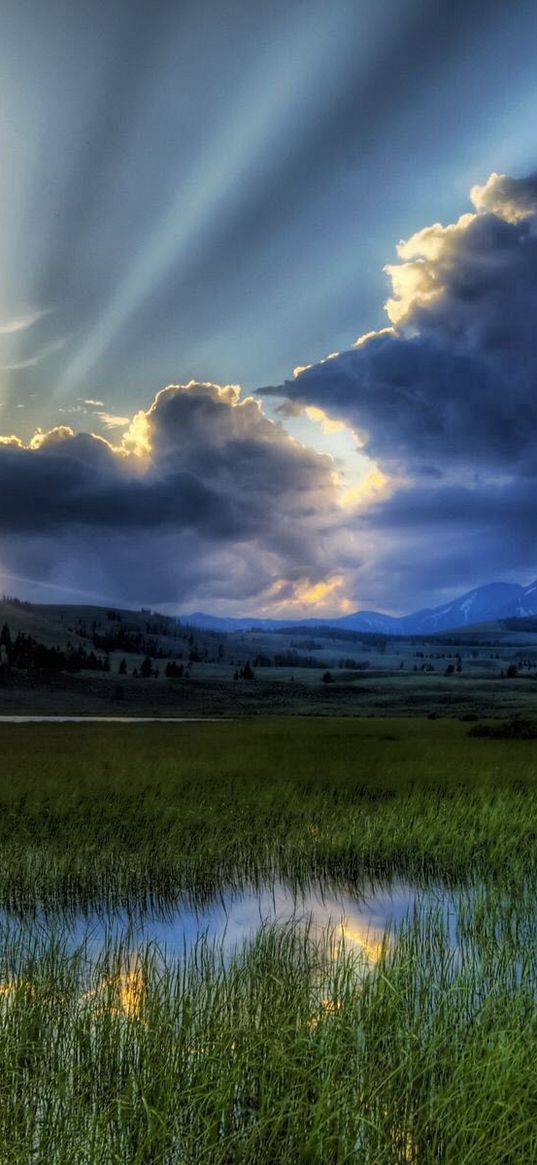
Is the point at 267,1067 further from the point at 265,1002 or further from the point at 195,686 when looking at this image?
the point at 195,686

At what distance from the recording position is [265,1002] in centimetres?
736

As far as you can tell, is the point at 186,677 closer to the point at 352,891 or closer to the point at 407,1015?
the point at 352,891

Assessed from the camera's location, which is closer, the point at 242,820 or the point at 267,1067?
the point at 267,1067

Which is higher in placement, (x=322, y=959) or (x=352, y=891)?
(x=322, y=959)

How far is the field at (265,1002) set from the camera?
5.45 meters

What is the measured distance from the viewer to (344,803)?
22.0 metres

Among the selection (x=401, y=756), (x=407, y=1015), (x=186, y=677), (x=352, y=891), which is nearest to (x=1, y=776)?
(x=352, y=891)

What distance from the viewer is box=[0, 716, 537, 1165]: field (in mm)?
5453

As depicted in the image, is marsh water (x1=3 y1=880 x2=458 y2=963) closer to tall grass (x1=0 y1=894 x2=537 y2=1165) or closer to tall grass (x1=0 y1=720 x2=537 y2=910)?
tall grass (x1=0 y1=720 x2=537 y2=910)

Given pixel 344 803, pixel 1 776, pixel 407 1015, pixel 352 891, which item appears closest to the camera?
pixel 407 1015

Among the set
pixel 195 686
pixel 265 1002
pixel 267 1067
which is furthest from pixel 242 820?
pixel 195 686

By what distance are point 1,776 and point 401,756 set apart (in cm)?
1667

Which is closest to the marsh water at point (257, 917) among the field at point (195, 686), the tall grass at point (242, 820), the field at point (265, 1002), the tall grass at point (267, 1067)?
the field at point (265, 1002)

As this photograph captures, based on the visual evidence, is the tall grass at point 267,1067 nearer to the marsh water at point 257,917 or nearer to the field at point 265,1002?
the field at point 265,1002
